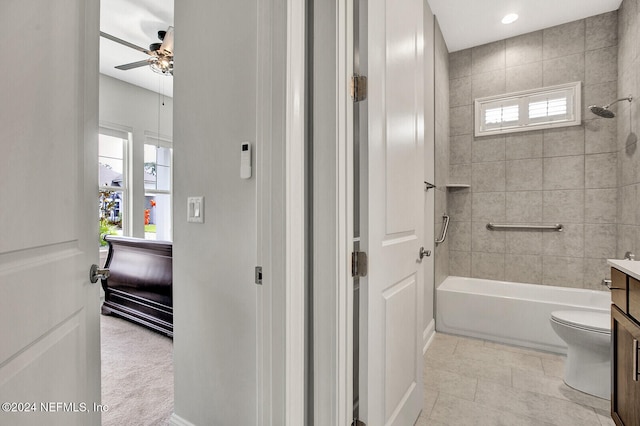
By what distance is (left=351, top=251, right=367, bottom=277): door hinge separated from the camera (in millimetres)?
1212

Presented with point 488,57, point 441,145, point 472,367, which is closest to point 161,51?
point 441,145

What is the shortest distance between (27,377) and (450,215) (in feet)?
12.4

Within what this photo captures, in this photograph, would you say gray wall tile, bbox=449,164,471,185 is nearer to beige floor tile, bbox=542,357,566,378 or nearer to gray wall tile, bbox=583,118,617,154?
gray wall tile, bbox=583,118,617,154

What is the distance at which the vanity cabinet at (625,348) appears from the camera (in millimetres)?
1291

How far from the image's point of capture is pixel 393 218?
142 cm

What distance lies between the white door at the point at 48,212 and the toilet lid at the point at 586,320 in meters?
2.51

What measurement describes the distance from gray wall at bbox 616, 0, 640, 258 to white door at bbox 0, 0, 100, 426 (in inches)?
133

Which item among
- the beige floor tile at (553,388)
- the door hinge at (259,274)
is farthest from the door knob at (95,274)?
the beige floor tile at (553,388)

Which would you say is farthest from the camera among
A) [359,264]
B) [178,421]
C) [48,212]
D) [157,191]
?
[157,191]

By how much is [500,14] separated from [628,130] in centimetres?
147

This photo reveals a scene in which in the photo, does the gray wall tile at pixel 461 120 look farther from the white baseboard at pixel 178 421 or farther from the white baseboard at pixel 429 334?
the white baseboard at pixel 178 421

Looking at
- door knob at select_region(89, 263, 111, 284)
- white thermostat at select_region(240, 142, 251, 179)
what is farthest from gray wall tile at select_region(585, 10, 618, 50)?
door knob at select_region(89, 263, 111, 284)

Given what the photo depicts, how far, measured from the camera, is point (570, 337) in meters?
2.11

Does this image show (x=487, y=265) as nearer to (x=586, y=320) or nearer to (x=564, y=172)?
(x=564, y=172)
